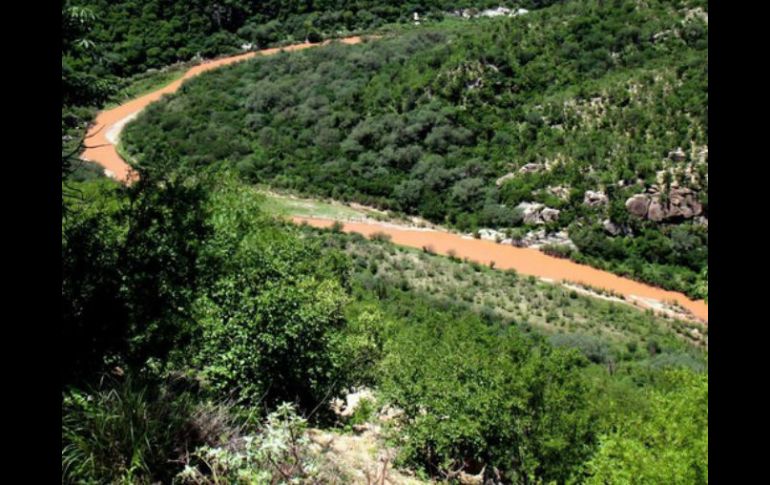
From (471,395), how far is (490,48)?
4902cm

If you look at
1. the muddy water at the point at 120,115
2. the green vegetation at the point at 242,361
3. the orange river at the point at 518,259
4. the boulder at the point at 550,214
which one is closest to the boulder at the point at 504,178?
the boulder at the point at 550,214

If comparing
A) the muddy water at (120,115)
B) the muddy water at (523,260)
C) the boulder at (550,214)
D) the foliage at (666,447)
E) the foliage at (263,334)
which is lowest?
the muddy water at (523,260)

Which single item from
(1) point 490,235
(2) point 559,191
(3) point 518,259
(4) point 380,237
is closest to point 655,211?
(2) point 559,191

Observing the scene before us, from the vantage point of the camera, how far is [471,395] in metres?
11.6

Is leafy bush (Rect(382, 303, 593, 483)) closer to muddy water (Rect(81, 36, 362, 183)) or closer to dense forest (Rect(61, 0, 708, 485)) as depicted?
dense forest (Rect(61, 0, 708, 485))

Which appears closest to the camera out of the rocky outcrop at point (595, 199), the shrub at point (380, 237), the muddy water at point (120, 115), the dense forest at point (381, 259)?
the dense forest at point (381, 259)

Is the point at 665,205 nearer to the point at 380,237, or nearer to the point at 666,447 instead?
the point at 380,237

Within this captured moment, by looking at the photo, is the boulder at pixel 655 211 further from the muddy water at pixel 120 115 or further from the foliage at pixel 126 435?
the foliage at pixel 126 435

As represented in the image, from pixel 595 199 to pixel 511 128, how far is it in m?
11.2

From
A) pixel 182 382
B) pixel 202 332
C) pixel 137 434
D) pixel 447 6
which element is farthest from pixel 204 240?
pixel 447 6

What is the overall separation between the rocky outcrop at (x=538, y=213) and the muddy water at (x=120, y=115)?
94.2 ft

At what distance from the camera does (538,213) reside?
4353 cm

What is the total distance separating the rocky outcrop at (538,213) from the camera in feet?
142

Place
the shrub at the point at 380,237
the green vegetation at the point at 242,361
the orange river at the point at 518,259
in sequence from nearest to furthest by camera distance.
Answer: the green vegetation at the point at 242,361 < the orange river at the point at 518,259 < the shrub at the point at 380,237
